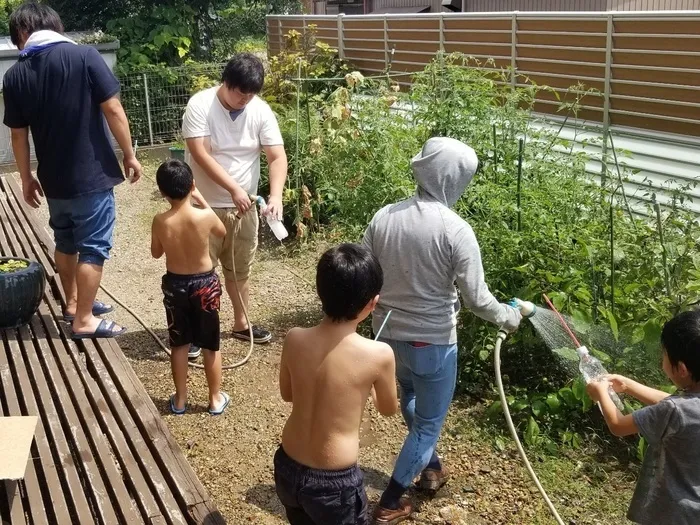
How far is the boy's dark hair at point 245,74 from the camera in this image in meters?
4.14

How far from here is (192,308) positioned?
3.76 m

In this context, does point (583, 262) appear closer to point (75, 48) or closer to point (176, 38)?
point (75, 48)

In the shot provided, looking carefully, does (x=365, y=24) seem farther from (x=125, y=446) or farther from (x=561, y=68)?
(x=125, y=446)

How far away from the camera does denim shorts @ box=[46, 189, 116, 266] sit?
4.16 meters

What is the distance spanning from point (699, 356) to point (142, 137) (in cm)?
1054

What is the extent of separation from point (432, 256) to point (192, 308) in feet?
4.79

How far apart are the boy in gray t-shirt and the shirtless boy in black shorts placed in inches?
82.5

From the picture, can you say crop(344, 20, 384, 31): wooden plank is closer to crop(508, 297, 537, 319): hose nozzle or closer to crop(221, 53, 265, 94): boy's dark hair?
crop(221, 53, 265, 94): boy's dark hair

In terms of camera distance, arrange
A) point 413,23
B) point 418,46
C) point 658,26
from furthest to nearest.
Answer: point 413,23 → point 418,46 → point 658,26

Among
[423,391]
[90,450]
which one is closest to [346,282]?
[423,391]

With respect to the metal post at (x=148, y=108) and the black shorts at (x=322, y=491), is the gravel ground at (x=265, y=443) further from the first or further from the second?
the metal post at (x=148, y=108)

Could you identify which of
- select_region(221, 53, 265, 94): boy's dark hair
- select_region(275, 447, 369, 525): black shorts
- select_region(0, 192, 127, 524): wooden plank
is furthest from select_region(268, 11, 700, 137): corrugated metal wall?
select_region(275, 447, 369, 525): black shorts

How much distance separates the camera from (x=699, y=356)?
2098 millimetres

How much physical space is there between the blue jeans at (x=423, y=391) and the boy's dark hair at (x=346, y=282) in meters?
0.72
